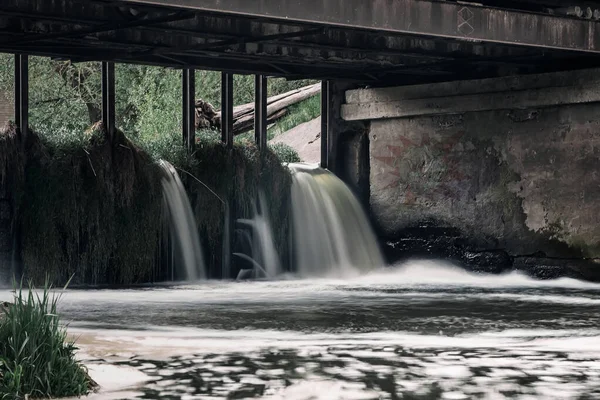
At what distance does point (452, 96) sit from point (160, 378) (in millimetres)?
13904

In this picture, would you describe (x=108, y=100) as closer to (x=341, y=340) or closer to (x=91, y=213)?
(x=91, y=213)

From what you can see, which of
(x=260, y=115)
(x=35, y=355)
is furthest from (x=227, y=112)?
(x=35, y=355)

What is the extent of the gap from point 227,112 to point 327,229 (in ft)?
9.80

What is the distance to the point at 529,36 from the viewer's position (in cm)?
1808

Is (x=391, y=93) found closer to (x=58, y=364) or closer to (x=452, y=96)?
(x=452, y=96)

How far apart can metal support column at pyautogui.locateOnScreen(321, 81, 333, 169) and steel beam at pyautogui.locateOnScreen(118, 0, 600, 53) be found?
7086 millimetres

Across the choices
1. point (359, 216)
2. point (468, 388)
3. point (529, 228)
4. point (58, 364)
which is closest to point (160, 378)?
point (58, 364)

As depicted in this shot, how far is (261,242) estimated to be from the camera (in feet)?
75.2

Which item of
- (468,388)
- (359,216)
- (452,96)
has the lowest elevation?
(468,388)

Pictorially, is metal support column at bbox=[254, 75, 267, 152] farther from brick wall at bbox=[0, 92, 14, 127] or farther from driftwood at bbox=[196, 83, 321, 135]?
brick wall at bbox=[0, 92, 14, 127]

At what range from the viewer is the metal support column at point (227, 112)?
74.9 ft

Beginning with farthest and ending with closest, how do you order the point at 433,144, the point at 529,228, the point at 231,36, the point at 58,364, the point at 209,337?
the point at 433,144
the point at 529,228
the point at 231,36
the point at 209,337
the point at 58,364

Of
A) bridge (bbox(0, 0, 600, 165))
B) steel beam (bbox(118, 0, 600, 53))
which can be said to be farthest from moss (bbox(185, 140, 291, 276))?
steel beam (bbox(118, 0, 600, 53))

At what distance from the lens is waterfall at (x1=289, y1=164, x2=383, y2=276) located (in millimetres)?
23125
